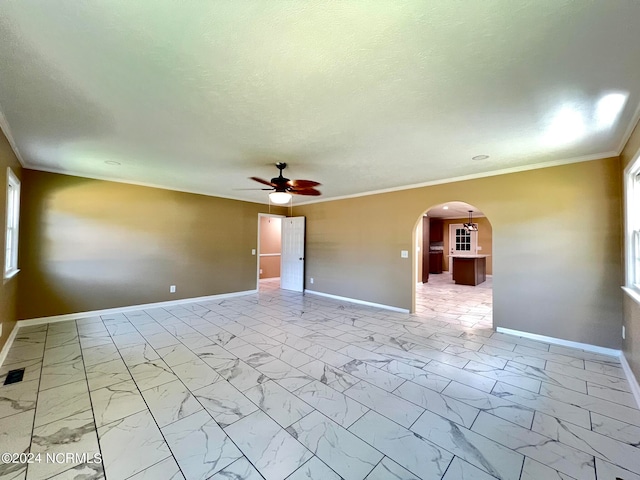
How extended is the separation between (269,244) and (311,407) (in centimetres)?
760

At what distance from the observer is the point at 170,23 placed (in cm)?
136

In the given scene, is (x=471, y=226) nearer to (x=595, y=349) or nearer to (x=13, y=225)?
(x=595, y=349)

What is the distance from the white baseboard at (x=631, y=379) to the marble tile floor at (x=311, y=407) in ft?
0.19

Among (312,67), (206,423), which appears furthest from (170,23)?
(206,423)

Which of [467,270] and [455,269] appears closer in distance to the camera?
[467,270]

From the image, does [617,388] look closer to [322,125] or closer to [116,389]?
[322,125]

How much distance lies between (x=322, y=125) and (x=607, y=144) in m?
3.24

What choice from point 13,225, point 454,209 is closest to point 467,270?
Result: point 454,209

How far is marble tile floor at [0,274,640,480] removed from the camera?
1.56 meters

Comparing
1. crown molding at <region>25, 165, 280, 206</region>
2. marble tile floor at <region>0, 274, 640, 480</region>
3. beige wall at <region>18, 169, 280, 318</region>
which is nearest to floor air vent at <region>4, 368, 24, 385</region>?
marble tile floor at <region>0, 274, 640, 480</region>

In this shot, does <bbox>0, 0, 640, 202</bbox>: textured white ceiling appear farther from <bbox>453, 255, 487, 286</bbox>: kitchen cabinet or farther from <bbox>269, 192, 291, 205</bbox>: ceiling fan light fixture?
<bbox>453, 255, 487, 286</bbox>: kitchen cabinet

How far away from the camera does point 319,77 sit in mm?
1796

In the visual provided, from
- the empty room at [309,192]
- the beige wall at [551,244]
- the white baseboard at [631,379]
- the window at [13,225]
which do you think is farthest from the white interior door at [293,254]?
the white baseboard at [631,379]

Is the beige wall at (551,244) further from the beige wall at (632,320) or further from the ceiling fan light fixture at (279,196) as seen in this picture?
the ceiling fan light fixture at (279,196)
